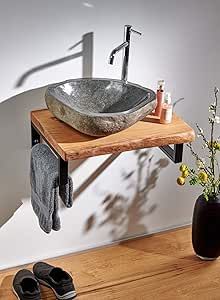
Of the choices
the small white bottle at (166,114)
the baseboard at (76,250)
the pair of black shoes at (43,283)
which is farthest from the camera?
the baseboard at (76,250)

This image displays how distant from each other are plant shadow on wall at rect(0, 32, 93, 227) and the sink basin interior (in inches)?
3.9

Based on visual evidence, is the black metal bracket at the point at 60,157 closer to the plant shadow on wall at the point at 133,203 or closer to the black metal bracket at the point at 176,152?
the black metal bracket at the point at 176,152

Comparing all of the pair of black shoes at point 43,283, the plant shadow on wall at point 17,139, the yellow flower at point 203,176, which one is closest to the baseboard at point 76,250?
the pair of black shoes at point 43,283

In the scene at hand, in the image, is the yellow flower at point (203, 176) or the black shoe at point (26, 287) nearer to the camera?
the black shoe at point (26, 287)

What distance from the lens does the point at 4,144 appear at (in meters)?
2.55

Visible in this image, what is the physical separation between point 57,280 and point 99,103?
0.80 m

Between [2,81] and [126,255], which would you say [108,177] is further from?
[2,81]

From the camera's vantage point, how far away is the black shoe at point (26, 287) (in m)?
2.55

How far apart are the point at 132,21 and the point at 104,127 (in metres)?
0.60

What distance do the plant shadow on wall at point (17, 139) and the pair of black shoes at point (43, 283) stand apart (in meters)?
0.28

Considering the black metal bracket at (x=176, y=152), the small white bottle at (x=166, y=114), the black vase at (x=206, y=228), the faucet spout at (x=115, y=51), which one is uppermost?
the faucet spout at (x=115, y=51)

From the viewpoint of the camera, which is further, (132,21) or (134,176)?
(134,176)

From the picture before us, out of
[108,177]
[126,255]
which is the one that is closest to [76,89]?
[108,177]

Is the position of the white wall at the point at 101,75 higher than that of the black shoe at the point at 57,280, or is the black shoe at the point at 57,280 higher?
the white wall at the point at 101,75
